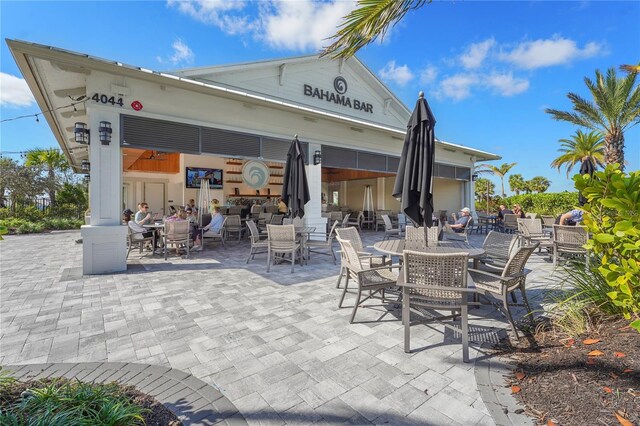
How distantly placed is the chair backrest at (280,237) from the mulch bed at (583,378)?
12.5ft

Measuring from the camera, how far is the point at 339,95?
11.7 meters

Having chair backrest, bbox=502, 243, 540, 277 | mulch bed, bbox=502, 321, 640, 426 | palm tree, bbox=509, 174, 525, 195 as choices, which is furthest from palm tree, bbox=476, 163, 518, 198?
mulch bed, bbox=502, 321, 640, 426

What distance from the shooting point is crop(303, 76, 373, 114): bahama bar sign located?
11.0 m

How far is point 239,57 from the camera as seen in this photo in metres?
9.70

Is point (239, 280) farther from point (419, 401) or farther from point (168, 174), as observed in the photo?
point (168, 174)

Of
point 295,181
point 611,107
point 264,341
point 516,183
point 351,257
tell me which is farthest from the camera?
point 516,183

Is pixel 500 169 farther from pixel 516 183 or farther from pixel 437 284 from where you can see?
pixel 437 284

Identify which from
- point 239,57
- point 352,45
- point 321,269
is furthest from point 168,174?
point 352,45

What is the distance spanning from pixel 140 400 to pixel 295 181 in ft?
16.1

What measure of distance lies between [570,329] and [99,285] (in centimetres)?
607

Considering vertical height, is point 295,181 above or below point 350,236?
above

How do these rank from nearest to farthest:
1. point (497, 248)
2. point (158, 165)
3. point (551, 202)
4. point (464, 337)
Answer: point (464, 337) < point (497, 248) < point (158, 165) < point (551, 202)

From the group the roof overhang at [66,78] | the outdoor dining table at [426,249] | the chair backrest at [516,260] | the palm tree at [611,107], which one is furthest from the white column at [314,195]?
the palm tree at [611,107]

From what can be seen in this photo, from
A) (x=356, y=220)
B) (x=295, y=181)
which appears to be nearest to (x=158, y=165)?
(x=356, y=220)
